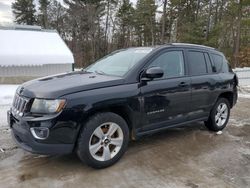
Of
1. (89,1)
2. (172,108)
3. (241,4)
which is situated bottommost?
(172,108)

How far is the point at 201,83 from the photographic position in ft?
17.3

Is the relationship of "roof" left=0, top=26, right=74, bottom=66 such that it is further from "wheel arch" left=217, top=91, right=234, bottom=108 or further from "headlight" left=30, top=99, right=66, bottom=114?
"headlight" left=30, top=99, right=66, bottom=114

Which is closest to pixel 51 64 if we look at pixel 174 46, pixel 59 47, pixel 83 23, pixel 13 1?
pixel 59 47

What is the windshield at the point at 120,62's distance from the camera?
449 centimetres

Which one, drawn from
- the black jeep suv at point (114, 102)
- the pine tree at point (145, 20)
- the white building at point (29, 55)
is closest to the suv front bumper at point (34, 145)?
the black jeep suv at point (114, 102)

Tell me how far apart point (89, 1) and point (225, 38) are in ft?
57.5

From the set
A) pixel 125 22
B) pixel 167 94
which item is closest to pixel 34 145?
pixel 167 94

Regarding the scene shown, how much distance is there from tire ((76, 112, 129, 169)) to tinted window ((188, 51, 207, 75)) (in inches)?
75.5

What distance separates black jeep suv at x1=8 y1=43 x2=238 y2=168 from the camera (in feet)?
11.7

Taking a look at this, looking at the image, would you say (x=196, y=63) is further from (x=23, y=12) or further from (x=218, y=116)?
(x=23, y=12)

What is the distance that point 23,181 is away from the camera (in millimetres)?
3605

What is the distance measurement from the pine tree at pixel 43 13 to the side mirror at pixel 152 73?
37.3 metres

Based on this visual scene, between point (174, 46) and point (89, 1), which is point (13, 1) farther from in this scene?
point (174, 46)

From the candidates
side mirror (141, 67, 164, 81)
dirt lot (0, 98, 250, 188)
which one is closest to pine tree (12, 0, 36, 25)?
dirt lot (0, 98, 250, 188)
